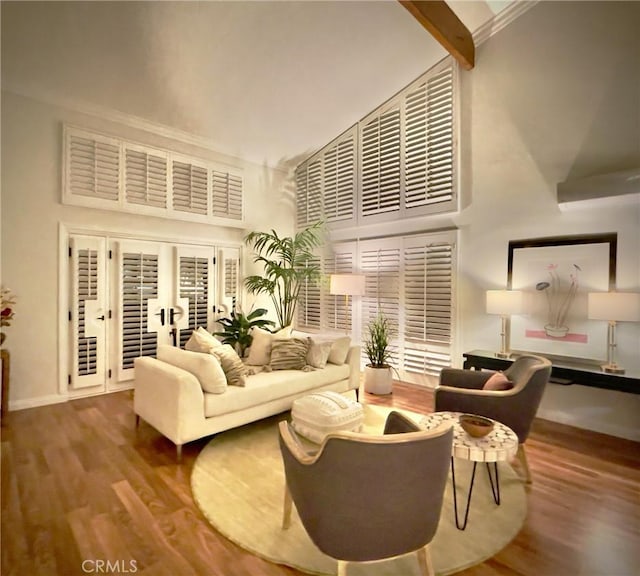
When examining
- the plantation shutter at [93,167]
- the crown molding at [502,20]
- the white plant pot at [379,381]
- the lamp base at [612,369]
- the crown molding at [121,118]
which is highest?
the crown molding at [502,20]

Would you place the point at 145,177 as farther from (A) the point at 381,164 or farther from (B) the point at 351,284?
(A) the point at 381,164

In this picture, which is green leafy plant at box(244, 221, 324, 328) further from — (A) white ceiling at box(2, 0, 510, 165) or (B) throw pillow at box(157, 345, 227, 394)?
(B) throw pillow at box(157, 345, 227, 394)

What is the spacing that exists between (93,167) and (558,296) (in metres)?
5.26

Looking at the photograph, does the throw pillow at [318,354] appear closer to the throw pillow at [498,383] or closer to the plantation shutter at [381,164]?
the throw pillow at [498,383]

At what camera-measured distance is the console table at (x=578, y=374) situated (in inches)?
115

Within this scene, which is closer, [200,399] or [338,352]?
[200,399]

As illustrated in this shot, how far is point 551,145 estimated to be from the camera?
3633 millimetres

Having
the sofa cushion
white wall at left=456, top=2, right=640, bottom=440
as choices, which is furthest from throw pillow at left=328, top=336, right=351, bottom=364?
white wall at left=456, top=2, right=640, bottom=440

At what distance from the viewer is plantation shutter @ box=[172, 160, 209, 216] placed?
489 cm

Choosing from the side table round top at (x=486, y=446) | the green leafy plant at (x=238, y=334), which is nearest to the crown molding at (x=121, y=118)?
the green leafy plant at (x=238, y=334)

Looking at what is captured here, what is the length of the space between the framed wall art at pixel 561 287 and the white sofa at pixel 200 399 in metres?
2.32

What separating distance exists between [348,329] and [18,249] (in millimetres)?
4207

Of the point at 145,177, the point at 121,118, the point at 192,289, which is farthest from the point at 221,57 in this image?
the point at 192,289

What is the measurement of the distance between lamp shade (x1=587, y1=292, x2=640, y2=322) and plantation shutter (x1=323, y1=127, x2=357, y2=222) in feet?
11.1
